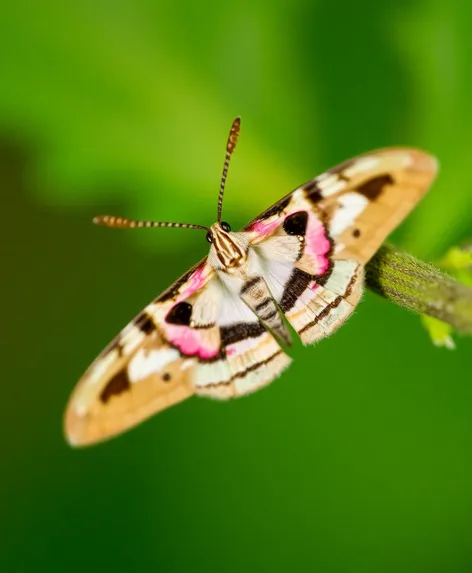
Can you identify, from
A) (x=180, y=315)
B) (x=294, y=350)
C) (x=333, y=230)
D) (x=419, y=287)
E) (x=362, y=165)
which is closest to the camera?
(x=419, y=287)

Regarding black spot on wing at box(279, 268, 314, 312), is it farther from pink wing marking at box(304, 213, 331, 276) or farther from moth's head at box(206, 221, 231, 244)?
moth's head at box(206, 221, 231, 244)

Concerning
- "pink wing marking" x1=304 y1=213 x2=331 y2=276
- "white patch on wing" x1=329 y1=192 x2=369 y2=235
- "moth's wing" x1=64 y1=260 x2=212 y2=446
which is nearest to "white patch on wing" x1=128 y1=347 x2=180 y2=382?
"moth's wing" x1=64 y1=260 x2=212 y2=446

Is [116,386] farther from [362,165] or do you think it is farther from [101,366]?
[362,165]

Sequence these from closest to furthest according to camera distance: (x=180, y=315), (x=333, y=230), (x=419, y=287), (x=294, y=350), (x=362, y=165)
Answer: (x=419, y=287)
(x=362, y=165)
(x=333, y=230)
(x=180, y=315)
(x=294, y=350)

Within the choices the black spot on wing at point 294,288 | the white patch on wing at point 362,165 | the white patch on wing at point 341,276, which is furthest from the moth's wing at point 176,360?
the white patch on wing at point 362,165

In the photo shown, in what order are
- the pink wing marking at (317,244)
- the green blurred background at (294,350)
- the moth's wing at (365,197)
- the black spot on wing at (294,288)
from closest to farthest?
the moth's wing at (365,197) < the pink wing marking at (317,244) < the black spot on wing at (294,288) < the green blurred background at (294,350)

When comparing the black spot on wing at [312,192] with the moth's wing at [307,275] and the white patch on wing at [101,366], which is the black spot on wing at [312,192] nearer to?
the moth's wing at [307,275]

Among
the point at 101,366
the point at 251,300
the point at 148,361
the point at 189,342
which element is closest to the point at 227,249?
the point at 251,300
